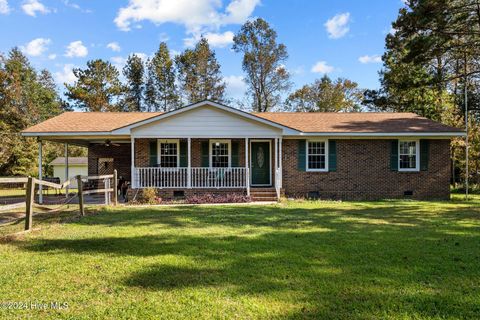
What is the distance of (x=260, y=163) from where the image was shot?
16.0 metres

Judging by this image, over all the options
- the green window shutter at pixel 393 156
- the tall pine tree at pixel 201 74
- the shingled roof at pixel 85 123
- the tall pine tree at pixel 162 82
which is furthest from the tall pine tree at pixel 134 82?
the green window shutter at pixel 393 156

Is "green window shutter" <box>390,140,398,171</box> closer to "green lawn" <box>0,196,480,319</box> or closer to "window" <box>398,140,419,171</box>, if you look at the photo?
"window" <box>398,140,419,171</box>

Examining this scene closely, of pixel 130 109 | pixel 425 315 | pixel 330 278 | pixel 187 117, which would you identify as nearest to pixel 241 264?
pixel 330 278

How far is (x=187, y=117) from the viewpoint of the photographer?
47.0 ft

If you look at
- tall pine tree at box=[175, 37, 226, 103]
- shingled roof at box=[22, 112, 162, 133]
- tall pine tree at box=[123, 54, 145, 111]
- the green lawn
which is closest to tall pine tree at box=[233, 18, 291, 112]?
tall pine tree at box=[175, 37, 226, 103]

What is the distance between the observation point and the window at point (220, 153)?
1575 cm

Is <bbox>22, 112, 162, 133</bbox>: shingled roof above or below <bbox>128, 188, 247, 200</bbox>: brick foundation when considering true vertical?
above

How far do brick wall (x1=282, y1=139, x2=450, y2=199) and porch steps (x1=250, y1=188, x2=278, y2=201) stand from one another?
122 cm

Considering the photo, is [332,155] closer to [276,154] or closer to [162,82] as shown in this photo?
[276,154]

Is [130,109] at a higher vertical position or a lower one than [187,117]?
higher

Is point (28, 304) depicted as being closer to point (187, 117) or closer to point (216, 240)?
point (216, 240)

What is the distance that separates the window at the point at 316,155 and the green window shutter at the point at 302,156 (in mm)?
195

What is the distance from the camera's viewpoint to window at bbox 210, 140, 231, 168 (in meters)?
15.8

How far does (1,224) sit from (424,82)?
60.9 feet
